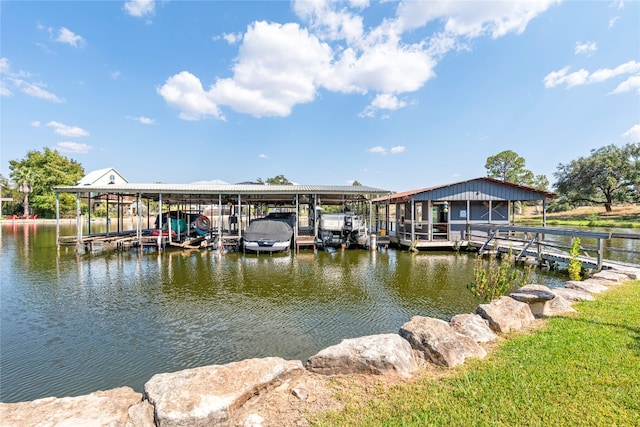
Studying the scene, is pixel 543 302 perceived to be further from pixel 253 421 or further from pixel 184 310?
pixel 184 310

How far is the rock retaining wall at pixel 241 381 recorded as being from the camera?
2787 millimetres

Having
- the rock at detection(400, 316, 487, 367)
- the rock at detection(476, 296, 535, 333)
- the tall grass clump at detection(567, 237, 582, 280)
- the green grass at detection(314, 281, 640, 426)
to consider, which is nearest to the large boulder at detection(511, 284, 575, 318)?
the rock at detection(476, 296, 535, 333)

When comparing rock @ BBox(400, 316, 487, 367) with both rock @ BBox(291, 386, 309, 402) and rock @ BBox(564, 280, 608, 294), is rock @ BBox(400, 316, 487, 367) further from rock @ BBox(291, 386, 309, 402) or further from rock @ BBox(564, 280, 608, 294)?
rock @ BBox(564, 280, 608, 294)

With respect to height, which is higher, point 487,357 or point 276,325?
point 487,357

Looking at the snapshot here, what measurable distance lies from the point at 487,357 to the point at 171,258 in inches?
576

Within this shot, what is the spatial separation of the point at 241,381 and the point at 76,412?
148 cm

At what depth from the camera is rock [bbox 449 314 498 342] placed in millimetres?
4477

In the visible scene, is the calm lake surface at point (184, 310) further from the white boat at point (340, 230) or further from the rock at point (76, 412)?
the white boat at point (340, 230)

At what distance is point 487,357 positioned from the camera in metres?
3.97

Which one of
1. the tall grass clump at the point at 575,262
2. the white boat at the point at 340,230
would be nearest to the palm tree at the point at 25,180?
the white boat at the point at 340,230

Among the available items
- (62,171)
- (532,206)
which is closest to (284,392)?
(62,171)

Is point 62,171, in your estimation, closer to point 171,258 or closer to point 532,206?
point 171,258

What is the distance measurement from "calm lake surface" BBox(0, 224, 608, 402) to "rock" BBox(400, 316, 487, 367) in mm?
1960

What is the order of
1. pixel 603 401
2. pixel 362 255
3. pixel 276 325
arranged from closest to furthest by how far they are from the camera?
pixel 603 401
pixel 276 325
pixel 362 255
